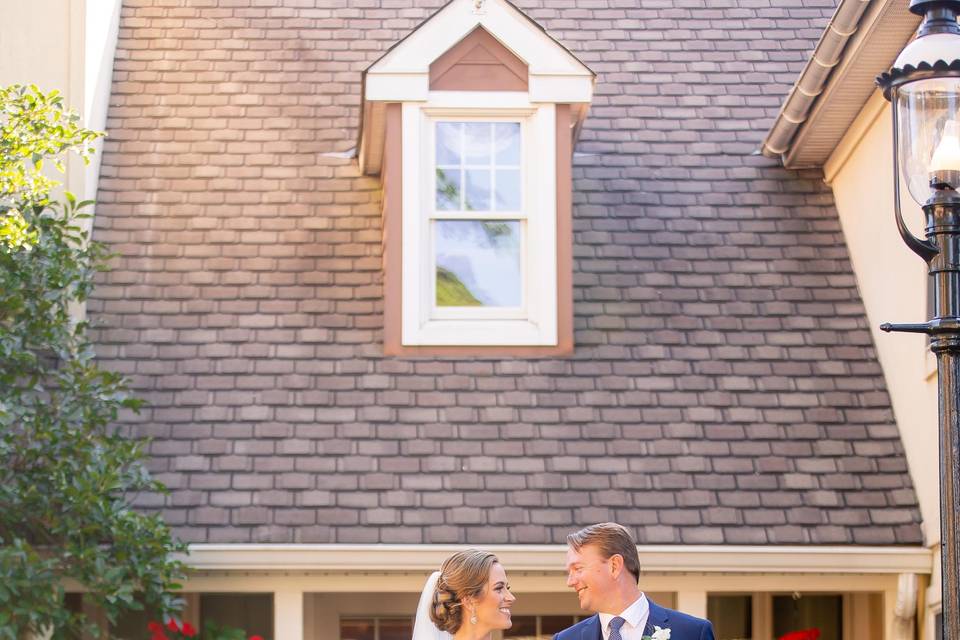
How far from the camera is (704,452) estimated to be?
9984mm

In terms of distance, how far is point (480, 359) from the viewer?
10430 millimetres

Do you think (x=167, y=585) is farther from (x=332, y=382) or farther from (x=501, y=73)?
(x=501, y=73)

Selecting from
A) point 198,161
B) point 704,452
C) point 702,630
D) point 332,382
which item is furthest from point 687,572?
point 198,161

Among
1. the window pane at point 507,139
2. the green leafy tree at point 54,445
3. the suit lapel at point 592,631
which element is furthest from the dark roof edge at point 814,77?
the suit lapel at point 592,631

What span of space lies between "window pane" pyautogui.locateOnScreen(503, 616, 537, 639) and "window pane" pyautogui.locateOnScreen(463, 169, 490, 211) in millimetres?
3062

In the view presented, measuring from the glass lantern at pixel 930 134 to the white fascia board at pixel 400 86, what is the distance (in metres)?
5.57

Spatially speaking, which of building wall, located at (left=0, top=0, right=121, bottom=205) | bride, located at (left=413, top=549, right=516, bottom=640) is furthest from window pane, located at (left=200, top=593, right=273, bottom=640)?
bride, located at (left=413, top=549, right=516, bottom=640)

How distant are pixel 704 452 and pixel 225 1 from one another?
559 cm

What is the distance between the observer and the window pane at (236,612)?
35.9ft

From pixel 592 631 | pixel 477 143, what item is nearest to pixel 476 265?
pixel 477 143

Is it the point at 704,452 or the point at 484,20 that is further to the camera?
the point at 484,20

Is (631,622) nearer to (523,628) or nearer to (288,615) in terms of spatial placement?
(288,615)

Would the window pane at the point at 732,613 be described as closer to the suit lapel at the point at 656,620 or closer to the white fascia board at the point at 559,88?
the white fascia board at the point at 559,88

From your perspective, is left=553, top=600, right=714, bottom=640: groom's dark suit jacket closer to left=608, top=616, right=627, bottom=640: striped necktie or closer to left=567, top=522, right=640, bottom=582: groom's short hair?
left=608, top=616, right=627, bottom=640: striped necktie
